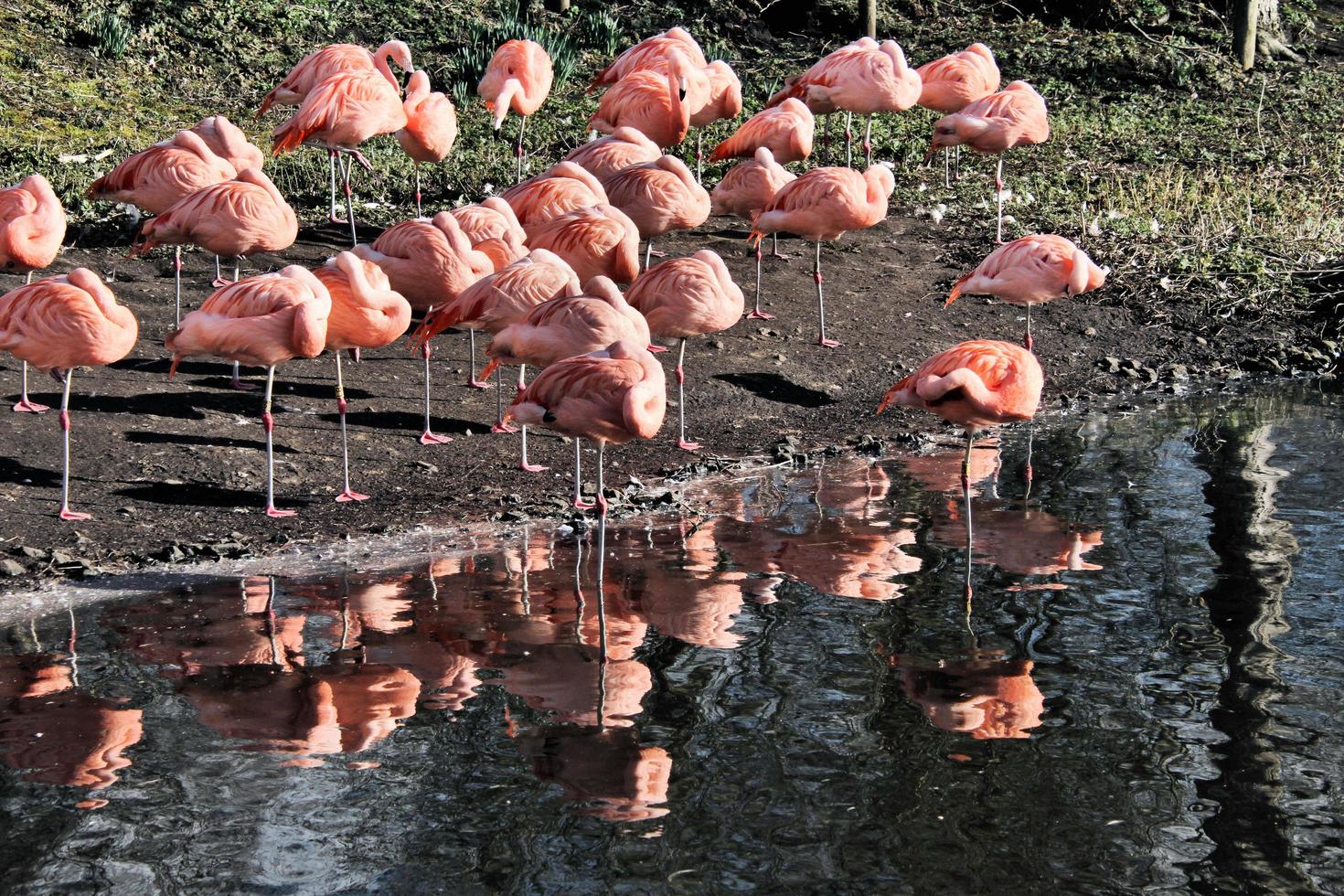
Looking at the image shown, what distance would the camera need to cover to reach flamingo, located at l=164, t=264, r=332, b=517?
6828 mm

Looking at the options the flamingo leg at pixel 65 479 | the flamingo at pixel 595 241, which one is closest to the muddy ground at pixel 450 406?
the flamingo leg at pixel 65 479

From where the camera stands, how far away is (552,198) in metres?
8.80

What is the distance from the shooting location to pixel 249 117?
1259cm

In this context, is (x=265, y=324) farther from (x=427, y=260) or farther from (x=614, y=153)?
(x=614, y=153)

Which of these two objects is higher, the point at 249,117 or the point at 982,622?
the point at 249,117

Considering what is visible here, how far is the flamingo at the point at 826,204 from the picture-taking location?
8898mm

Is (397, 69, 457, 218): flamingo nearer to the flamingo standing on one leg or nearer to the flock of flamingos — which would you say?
the flock of flamingos

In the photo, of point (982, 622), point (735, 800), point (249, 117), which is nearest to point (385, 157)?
point (249, 117)

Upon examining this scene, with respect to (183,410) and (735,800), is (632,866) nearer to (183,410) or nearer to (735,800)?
(735,800)

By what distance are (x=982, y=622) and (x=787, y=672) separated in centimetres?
84

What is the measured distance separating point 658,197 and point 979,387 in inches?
125

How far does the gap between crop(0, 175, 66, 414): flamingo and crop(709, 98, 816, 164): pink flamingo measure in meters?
4.30

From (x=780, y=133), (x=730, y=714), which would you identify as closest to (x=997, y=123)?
(x=780, y=133)

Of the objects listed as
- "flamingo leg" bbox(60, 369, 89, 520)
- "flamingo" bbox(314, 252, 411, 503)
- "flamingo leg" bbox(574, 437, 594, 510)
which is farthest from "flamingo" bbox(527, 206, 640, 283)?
"flamingo leg" bbox(60, 369, 89, 520)
